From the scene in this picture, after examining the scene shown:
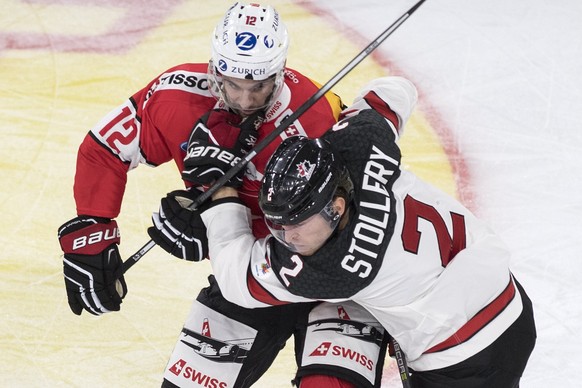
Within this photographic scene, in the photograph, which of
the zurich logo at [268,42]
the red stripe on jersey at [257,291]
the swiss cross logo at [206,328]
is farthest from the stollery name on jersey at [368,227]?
the swiss cross logo at [206,328]

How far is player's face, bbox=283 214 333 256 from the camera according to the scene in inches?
93.7

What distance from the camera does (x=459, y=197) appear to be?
4184 millimetres

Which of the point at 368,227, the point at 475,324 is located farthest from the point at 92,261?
the point at 475,324

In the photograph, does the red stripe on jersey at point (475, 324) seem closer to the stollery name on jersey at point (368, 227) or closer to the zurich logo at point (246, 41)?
the stollery name on jersey at point (368, 227)

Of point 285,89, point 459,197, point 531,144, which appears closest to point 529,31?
point 531,144

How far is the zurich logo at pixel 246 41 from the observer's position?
8.80 feet

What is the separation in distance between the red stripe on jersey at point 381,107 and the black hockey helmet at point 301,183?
0.47 meters

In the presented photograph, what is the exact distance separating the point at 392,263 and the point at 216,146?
601 millimetres

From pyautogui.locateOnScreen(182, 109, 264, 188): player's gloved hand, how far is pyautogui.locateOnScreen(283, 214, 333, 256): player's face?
0.34 m

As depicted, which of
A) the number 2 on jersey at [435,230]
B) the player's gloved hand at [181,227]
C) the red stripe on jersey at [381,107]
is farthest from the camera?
the red stripe on jersey at [381,107]

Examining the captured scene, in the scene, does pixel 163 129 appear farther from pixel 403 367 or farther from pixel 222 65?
pixel 403 367

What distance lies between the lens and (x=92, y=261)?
300 centimetres

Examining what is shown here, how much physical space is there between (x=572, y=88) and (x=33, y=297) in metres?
2.80

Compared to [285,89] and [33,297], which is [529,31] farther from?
[33,297]
